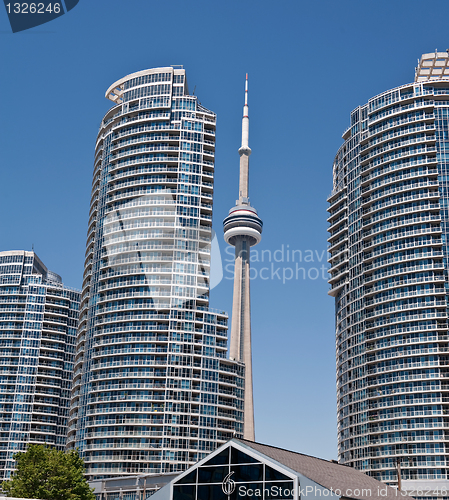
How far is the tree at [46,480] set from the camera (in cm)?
9006

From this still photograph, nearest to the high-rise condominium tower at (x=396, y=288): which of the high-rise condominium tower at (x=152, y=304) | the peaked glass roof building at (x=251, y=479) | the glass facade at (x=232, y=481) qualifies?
the high-rise condominium tower at (x=152, y=304)

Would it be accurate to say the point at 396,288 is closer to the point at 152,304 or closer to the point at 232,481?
the point at 152,304

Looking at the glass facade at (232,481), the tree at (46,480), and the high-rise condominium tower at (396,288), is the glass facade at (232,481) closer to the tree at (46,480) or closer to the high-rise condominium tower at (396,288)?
the tree at (46,480)

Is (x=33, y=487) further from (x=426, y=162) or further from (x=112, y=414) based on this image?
(x=426, y=162)

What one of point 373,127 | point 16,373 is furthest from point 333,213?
point 16,373

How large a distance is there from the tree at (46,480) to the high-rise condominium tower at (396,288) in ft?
224

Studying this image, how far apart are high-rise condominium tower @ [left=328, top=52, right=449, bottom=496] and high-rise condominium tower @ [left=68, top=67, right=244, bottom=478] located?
2852cm

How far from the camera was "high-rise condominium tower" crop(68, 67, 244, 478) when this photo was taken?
459 ft

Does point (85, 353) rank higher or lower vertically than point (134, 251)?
lower

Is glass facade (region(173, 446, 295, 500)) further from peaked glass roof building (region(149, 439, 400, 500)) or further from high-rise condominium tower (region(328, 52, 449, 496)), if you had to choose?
high-rise condominium tower (region(328, 52, 449, 496))

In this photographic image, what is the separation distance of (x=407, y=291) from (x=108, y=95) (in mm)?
96023

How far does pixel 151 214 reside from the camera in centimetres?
15650

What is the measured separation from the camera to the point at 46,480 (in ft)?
304

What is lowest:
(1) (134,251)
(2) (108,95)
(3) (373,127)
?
(1) (134,251)
